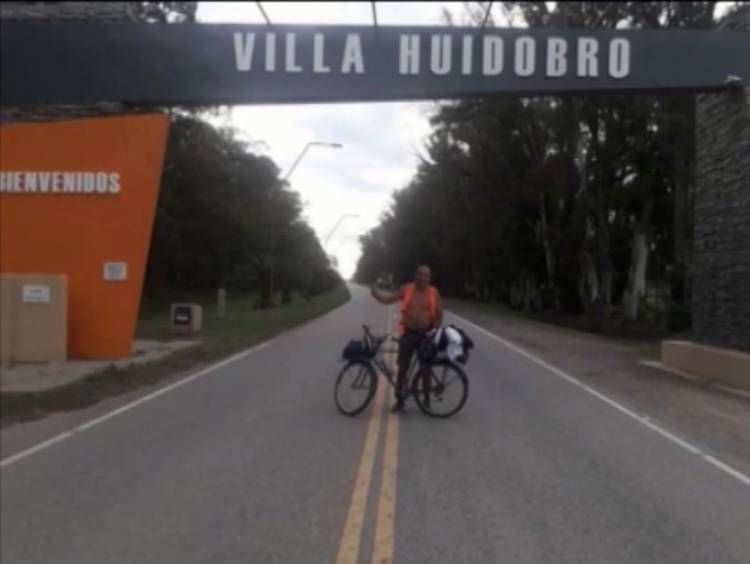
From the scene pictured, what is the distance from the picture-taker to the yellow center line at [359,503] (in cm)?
645

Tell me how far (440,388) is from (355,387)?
1.10 metres

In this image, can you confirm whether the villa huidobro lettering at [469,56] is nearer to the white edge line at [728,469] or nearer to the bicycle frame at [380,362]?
the bicycle frame at [380,362]

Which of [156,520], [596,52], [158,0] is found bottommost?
[156,520]

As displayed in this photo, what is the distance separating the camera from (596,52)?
18688 mm

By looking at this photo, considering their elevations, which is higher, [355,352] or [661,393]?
[355,352]

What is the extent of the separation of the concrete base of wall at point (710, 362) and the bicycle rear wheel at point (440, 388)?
600 cm

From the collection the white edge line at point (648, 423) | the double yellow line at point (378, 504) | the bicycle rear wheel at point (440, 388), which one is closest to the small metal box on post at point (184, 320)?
the white edge line at point (648, 423)

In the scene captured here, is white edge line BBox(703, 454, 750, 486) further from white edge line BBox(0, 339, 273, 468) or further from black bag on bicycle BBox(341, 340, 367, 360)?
white edge line BBox(0, 339, 273, 468)

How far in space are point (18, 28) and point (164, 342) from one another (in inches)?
347

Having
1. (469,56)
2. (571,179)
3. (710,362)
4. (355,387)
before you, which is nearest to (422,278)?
(355,387)

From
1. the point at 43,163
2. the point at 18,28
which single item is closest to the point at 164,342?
the point at 43,163

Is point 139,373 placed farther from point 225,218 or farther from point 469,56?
point 225,218

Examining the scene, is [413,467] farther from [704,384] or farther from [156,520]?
[704,384]

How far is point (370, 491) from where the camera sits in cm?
820
